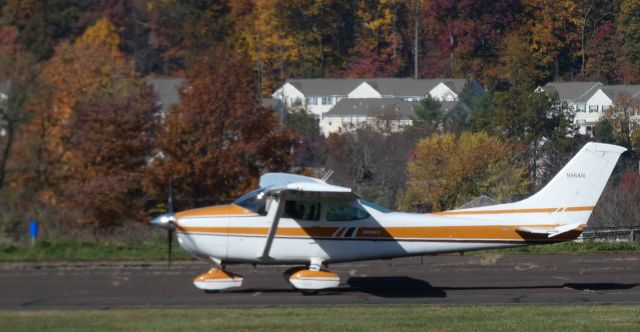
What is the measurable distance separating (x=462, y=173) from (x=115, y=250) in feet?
88.3

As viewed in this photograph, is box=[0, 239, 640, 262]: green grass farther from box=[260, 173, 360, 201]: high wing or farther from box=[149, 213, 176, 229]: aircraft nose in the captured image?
box=[260, 173, 360, 201]: high wing

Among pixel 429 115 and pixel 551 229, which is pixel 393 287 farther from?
pixel 429 115

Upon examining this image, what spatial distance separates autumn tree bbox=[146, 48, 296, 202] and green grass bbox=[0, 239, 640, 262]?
48.3 feet

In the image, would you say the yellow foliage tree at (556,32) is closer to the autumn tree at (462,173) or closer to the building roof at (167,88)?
the autumn tree at (462,173)

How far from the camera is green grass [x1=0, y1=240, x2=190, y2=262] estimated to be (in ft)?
68.8

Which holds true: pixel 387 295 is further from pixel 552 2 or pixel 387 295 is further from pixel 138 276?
pixel 552 2

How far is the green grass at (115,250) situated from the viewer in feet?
69.2

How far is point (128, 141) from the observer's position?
4056 centimetres

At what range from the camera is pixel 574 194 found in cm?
1862

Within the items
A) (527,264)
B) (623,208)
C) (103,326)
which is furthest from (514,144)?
(103,326)

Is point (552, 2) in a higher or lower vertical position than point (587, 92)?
higher

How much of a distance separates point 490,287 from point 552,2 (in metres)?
50.4

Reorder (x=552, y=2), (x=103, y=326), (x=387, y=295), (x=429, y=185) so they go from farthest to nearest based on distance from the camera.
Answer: (x=552, y=2) < (x=429, y=185) < (x=387, y=295) < (x=103, y=326)

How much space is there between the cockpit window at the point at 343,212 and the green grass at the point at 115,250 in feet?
14.4
